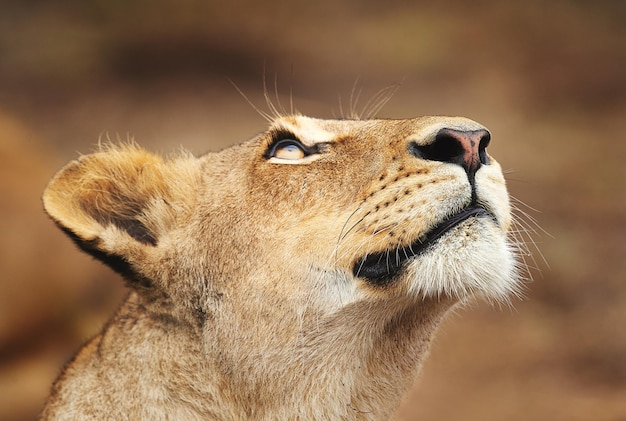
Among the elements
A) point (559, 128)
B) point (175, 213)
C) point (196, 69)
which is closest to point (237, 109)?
point (196, 69)

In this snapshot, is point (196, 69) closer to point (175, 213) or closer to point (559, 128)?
point (559, 128)

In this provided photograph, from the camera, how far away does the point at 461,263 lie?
3049mm

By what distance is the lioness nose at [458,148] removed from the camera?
3.12 metres

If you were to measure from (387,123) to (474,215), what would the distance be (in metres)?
0.76

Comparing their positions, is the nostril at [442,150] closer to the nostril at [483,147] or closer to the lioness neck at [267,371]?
the nostril at [483,147]

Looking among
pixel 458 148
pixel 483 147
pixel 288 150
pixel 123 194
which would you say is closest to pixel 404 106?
pixel 288 150

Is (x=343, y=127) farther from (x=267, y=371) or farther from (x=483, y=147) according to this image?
(x=267, y=371)

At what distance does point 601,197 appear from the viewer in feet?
32.5

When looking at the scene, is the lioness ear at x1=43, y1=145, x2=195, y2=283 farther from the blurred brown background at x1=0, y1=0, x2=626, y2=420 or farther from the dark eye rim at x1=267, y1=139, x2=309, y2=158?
the blurred brown background at x1=0, y1=0, x2=626, y2=420

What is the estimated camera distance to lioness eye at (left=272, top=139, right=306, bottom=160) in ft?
12.1

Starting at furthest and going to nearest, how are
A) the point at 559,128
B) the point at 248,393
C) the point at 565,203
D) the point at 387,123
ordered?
1. the point at 559,128
2. the point at 565,203
3. the point at 387,123
4. the point at 248,393

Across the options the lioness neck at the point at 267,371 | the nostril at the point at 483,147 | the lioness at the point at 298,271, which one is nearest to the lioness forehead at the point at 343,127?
the lioness at the point at 298,271

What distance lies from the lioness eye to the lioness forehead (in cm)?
5

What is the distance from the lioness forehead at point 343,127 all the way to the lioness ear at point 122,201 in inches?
23.7
